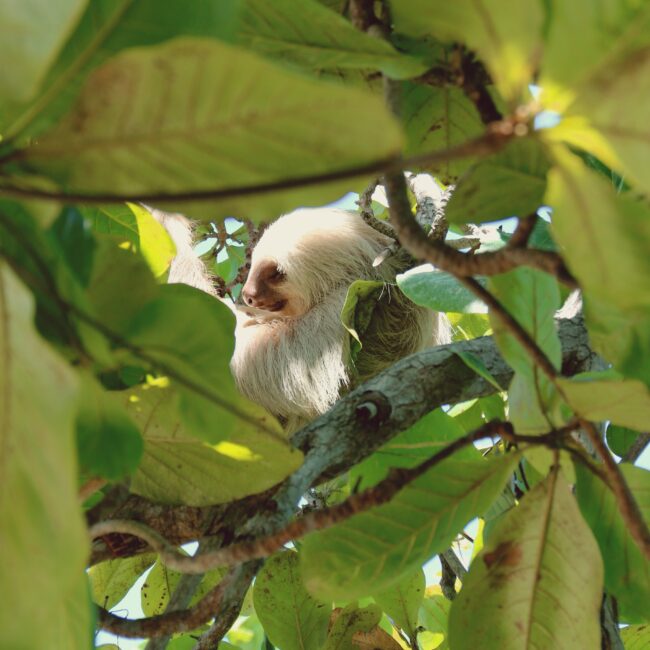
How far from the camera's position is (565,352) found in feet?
5.05

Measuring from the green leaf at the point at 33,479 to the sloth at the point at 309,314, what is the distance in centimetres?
224

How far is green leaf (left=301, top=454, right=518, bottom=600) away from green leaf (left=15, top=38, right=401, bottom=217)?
1.32 feet

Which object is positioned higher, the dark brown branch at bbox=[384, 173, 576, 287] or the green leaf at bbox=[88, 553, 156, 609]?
the green leaf at bbox=[88, 553, 156, 609]

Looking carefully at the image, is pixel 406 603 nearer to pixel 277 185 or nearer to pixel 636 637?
pixel 636 637

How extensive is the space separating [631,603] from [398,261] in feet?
7.50

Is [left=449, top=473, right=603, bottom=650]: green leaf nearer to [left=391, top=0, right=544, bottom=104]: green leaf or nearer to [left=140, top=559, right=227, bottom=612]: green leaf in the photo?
[left=391, top=0, right=544, bottom=104]: green leaf

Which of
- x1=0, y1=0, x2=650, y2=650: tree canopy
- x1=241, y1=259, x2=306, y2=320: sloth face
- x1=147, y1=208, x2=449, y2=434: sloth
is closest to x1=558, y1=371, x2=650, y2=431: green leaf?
x1=0, y1=0, x2=650, y2=650: tree canopy

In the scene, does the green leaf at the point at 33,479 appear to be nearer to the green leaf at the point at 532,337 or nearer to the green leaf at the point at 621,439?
the green leaf at the point at 532,337

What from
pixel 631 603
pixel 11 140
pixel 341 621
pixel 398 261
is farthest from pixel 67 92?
pixel 398 261

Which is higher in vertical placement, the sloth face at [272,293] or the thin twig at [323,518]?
the sloth face at [272,293]

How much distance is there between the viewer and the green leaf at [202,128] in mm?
428

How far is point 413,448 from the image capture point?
1.29 m

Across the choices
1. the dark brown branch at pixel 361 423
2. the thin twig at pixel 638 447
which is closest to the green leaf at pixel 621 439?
the thin twig at pixel 638 447

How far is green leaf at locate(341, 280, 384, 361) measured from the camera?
2143 millimetres
